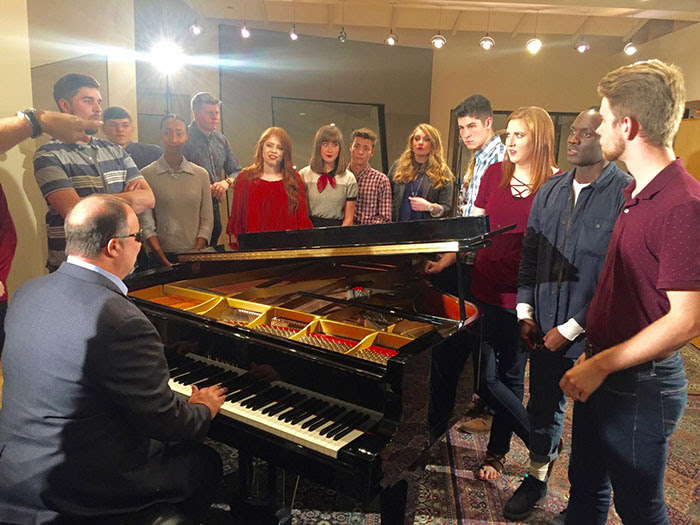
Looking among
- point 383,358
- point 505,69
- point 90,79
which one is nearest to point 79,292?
point 383,358

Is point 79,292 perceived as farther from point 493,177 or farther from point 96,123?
point 493,177

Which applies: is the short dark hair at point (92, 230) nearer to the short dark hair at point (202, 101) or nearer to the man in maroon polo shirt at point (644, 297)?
the man in maroon polo shirt at point (644, 297)

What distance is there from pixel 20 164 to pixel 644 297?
2.67m

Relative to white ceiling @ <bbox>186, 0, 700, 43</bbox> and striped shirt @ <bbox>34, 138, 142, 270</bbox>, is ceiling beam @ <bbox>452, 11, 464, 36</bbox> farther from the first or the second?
striped shirt @ <bbox>34, 138, 142, 270</bbox>

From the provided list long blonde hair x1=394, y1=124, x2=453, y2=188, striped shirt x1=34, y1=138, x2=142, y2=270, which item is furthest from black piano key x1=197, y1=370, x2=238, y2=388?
long blonde hair x1=394, y1=124, x2=453, y2=188

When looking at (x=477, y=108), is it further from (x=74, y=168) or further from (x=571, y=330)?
(x=74, y=168)

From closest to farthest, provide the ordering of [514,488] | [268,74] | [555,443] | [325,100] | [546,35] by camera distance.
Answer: [555,443], [514,488], [268,74], [325,100], [546,35]

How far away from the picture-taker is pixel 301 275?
2.96 meters

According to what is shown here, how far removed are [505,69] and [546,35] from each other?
0.80 meters

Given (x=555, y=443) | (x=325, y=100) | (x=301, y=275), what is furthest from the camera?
(x=325, y=100)

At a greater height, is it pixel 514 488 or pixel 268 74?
pixel 268 74

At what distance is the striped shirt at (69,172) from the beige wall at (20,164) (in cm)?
5

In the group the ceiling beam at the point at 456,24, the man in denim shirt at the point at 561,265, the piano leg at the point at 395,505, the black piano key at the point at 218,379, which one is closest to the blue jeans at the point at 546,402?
the man in denim shirt at the point at 561,265

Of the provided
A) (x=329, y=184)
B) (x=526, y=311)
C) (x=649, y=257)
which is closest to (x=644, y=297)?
(x=649, y=257)
